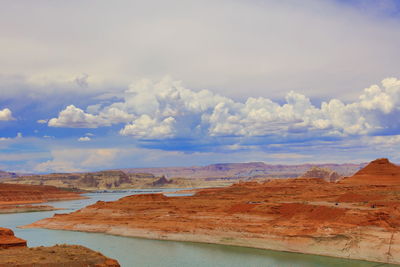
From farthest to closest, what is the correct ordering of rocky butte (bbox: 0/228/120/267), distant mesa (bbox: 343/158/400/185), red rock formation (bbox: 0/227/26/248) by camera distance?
distant mesa (bbox: 343/158/400/185) → red rock formation (bbox: 0/227/26/248) → rocky butte (bbox: 0/228/120/267)

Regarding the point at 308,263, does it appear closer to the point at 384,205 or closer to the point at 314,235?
the point at 314,235

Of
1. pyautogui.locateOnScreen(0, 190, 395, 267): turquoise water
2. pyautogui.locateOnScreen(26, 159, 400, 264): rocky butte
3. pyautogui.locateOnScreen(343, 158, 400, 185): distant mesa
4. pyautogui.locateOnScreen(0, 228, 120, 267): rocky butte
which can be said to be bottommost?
pyautogui.locateOnScreen(0, 190, 395, 267): turquoise water

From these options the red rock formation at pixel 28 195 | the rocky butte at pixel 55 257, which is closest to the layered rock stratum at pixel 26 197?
the red rock formation at pixel 28 195

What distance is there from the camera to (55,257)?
2345 cm

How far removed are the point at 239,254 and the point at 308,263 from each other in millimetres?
7948

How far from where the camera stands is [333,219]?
147 ft

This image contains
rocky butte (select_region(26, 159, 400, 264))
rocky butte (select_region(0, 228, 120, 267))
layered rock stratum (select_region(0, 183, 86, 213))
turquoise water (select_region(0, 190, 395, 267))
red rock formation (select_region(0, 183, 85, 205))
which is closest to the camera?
rocky butte (select_region(0, 228, 120, 267))

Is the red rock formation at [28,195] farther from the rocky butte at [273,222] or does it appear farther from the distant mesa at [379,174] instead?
the distant mesa at [379,174]

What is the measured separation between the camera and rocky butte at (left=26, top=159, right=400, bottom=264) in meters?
40.3

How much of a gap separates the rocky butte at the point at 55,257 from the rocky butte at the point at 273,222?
2478 centimetres

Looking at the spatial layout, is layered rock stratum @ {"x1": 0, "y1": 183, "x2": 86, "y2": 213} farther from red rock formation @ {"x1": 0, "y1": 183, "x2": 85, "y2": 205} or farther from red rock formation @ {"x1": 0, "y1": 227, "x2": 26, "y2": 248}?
red rock formation @ {"x1": 0, "y1": 227, "x2": 26, "y2": 248}

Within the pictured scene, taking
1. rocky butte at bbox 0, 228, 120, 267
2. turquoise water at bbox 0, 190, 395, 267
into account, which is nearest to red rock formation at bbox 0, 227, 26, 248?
rocky butte at bbox 0, 228, 120, 267

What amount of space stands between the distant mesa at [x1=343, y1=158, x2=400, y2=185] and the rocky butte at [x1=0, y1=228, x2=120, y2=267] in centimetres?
6579

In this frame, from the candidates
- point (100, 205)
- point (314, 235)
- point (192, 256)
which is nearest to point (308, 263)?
point (314, 235)
